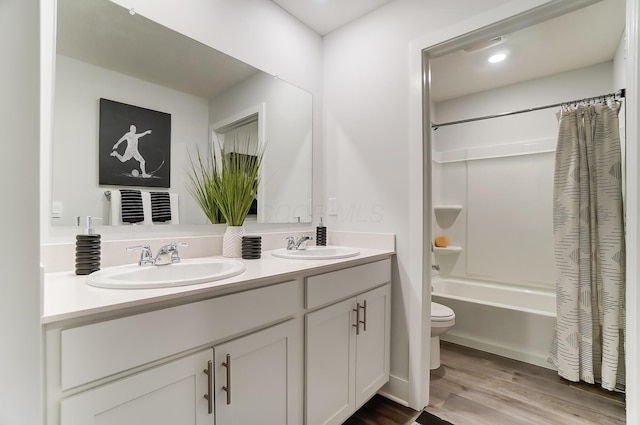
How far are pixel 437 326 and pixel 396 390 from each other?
53 cm

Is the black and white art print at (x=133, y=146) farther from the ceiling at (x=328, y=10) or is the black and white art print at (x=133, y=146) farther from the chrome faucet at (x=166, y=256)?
the ceiling at (x=328, y=10)

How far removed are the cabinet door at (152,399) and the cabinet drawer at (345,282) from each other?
49 centimetres

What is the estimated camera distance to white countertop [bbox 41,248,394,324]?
2.27 feet

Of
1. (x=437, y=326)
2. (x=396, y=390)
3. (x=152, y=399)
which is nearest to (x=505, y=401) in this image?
(x=437, y=326)

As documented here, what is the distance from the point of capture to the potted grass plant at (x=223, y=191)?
1.50m

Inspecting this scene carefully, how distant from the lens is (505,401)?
175 cm

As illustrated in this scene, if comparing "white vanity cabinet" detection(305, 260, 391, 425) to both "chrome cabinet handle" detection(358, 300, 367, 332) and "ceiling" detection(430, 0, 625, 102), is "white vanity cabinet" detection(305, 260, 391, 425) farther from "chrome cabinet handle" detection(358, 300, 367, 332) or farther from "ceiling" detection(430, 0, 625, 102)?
"ceiling" detection(430, 0, 625, 102)

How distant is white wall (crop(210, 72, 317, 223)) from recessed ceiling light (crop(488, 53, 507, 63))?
1.49m

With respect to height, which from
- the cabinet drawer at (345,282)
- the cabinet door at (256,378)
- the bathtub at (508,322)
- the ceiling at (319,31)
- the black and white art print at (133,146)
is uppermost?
the ceiling at (319,31)

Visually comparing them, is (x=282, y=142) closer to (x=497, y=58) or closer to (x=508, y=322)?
(x=497, y=58)

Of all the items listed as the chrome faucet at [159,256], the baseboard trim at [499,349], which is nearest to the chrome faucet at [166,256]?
the chrome faucet at [159,256]

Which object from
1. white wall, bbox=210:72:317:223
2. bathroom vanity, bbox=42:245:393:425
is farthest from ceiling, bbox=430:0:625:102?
bathroom vanity, bbox=42:245:393:425

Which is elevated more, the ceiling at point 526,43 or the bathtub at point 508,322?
the ceiling at point 526,43

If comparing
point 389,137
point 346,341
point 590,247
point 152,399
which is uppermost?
point 389,137
